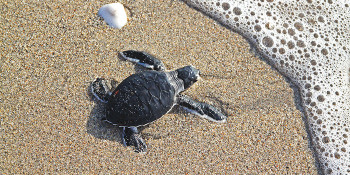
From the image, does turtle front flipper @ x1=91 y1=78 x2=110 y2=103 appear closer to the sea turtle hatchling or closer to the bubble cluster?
the sea turtle hatchling

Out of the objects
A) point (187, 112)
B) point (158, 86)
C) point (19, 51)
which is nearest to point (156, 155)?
point (187, 112)

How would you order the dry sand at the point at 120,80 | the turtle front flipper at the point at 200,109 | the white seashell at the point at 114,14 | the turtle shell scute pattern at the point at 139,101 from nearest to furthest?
the turtle shell scute pattern at the point at 139,101
the dry sand at the point at 120,80
the turtle front flipper at the point at 200,109
the white seashell at the point at 114,14

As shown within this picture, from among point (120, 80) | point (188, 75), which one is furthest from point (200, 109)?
point (120, 80)

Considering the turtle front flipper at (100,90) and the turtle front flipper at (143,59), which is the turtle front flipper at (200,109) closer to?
the turtle front flipper at (143,59)

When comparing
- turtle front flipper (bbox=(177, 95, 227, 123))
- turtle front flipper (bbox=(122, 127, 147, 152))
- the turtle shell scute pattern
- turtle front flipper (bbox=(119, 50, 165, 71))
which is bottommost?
turtle front flipper (bbox=(122, 127, 147, 152))

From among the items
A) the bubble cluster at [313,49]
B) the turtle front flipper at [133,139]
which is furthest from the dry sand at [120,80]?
the bubble cluster at [313,49]

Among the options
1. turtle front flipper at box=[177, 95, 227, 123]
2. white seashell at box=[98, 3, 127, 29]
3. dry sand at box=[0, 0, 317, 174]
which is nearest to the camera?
dry sand at box=[0, 0, 317, 174]

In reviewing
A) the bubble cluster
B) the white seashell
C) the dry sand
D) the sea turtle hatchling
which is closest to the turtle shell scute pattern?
the sea turtle hatchling

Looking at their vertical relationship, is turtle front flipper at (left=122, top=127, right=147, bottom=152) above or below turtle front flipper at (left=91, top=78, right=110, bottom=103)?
below
